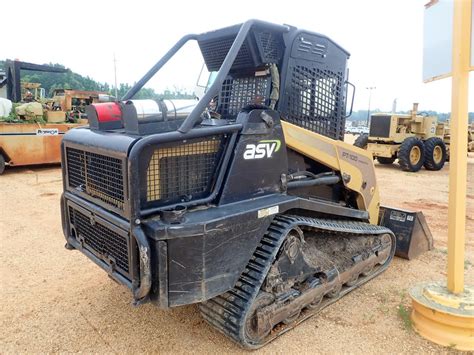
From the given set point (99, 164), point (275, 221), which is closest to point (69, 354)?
point (99, 164)

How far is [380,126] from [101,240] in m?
13.6

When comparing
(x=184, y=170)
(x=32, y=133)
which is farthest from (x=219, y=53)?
(x=32, y=133)

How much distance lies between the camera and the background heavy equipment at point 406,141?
572 inches

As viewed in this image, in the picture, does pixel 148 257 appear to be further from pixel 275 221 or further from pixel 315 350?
pixel 315 350

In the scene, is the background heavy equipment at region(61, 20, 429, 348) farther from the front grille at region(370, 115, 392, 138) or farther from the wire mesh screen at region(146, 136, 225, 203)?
the front grille at region(370, 115, 392, 138)

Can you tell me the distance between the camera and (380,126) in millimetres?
15281

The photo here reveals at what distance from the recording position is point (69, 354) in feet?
10.4

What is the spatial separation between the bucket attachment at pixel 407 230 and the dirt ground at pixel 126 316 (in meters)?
0.14

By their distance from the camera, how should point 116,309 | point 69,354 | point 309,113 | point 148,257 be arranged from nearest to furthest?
point 148,257
point 69,354
point 116,309
point 309,113

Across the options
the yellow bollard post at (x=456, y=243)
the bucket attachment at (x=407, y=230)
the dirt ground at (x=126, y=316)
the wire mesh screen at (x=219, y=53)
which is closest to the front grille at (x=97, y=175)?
the dirt ground at (x=126, y=316)

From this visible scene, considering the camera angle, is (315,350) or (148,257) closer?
(148,257)

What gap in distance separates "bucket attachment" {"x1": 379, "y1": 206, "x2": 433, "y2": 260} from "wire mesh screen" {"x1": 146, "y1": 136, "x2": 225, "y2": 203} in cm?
308

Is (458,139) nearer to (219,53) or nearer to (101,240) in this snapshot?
(219,53)

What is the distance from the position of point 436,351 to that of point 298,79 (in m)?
2.53
